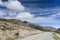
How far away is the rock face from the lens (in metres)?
21.7

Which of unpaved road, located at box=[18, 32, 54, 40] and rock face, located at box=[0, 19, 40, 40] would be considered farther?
unpaved road, located at box=[18, 32, 54, 40]

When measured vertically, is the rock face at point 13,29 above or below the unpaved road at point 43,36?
above

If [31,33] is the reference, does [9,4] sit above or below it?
above

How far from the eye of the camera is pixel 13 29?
22.1 meters

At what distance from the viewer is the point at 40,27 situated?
21625 mm

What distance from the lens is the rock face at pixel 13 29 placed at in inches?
853

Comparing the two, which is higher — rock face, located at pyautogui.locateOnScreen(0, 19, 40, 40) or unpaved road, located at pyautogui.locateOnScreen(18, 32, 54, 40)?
A: rock face, located at pyautogui.locateOnScreen(0, 19, 40, 40)

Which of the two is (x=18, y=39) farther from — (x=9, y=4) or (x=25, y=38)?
(x=9, y=4)

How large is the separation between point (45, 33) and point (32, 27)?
200 centimetres

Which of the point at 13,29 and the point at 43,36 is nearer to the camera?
the point at 13,29

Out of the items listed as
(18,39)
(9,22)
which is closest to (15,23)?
(9,22)

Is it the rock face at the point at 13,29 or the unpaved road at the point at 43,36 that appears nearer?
the rock face at the point at 13,29

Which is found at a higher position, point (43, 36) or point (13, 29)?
point (13, 29)

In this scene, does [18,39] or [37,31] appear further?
[37,31]
